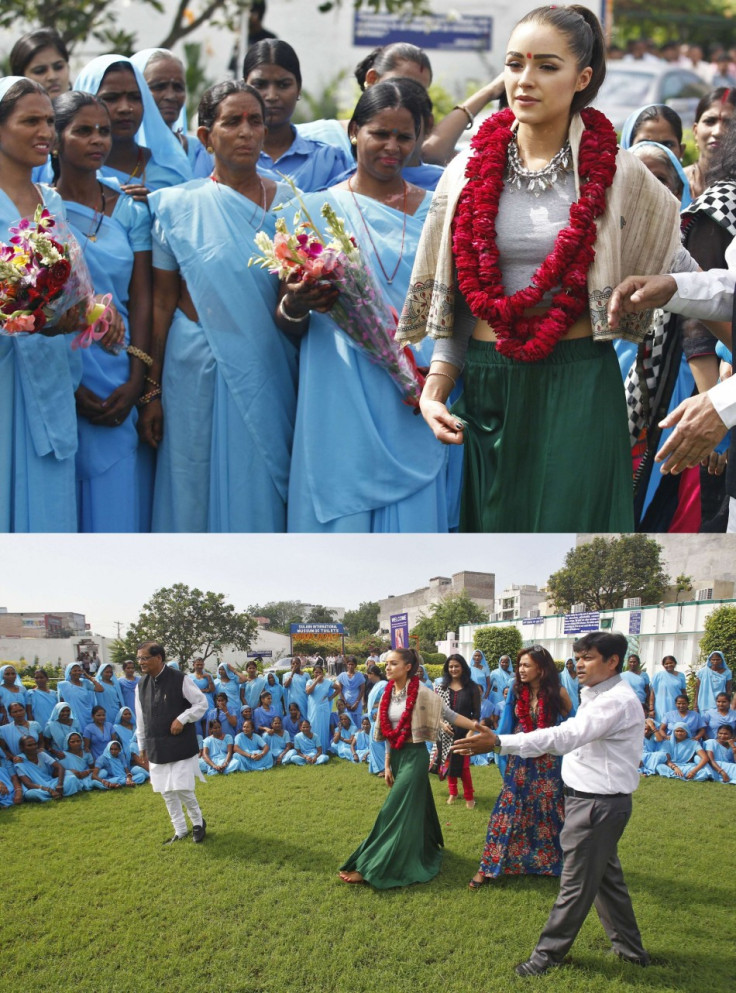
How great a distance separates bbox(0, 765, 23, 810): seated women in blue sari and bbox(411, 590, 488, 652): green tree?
1151 millimetres

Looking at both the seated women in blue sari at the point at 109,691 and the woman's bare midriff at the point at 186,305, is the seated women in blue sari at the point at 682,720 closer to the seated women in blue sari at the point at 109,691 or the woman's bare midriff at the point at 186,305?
A: the seated women in blue sari at the point at 109,691

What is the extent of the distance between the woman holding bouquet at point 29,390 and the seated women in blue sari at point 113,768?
35.6 inches

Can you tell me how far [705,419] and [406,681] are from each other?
1.12 m

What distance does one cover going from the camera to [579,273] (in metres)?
2.89

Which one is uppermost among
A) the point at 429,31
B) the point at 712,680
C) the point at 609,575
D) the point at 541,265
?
the point at 429,31

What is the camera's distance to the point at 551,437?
10.0ft

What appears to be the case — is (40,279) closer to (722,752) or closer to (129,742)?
(129,742)

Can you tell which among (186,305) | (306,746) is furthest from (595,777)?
(186,305)

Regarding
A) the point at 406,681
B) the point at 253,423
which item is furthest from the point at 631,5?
the point at 406,681

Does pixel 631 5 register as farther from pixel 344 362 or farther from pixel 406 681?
pixel 406 681

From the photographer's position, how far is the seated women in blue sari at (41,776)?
3.16 metres

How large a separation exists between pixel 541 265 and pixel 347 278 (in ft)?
3.12

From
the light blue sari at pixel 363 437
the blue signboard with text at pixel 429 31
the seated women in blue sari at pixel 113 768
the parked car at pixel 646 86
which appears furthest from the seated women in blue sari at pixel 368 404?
the parked car at pixel 646 86

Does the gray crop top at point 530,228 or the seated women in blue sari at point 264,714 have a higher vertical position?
the gray crop top at point 530,228
